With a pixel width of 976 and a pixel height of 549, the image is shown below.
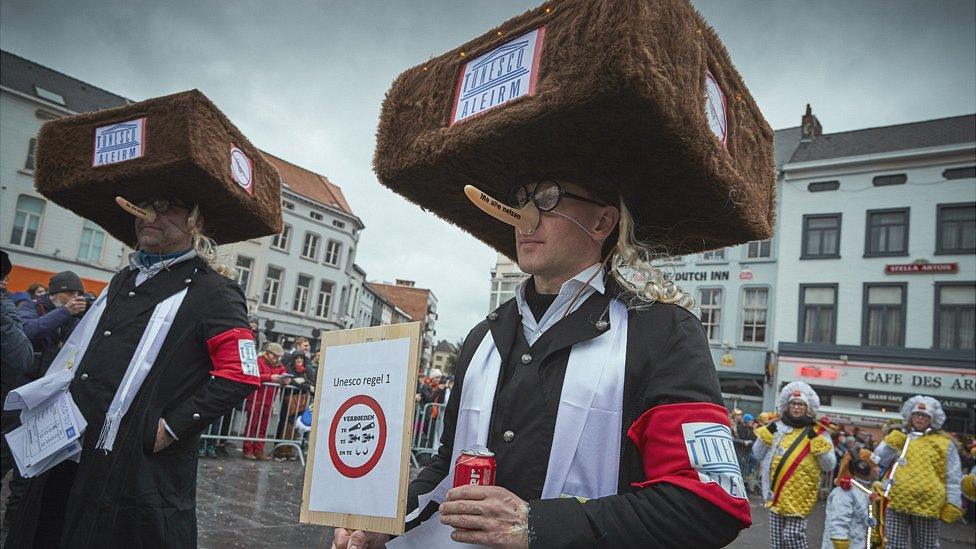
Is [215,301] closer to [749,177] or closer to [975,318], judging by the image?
[749,177]

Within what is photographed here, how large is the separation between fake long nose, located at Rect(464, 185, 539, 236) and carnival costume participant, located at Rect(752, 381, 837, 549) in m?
4.71

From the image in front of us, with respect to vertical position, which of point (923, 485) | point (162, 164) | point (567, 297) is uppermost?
point (162, 164)

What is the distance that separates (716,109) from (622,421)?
0.90 m

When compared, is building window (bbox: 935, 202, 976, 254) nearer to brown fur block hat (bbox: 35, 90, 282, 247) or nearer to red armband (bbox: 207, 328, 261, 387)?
brown fur block hat (bbox: 35, 90, 282, 247)

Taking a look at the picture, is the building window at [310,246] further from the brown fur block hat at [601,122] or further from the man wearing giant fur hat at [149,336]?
the brown fur block hat at [601,122]

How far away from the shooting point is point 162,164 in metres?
2.95

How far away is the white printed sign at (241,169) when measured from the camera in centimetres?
321

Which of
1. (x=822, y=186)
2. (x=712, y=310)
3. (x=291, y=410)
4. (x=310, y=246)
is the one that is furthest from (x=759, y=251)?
(x=310, y=246)

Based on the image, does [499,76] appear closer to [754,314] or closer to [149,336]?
[149,336]

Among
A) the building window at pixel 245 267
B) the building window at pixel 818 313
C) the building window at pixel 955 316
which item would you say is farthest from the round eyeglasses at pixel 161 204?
the building window at pixel 245 267

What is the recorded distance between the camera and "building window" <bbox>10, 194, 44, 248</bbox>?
88.3ft

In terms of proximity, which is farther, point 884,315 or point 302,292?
point 302,292

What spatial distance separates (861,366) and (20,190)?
34.6 m

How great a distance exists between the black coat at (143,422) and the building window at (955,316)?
82.6 ft
